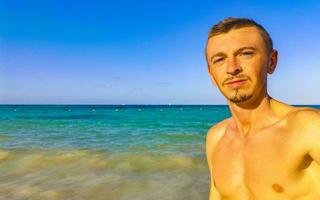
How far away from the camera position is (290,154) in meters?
1.94

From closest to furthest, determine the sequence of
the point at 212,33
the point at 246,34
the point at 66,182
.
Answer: the point at 246,34
the point at 212,33
the point at 66,182

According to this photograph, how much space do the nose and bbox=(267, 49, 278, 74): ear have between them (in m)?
0.23

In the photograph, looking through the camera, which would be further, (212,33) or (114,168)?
(114,168)

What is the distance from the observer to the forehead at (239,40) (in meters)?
2.08

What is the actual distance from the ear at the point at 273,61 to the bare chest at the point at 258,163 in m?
0.41

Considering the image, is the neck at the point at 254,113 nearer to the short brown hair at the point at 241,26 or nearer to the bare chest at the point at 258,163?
the bare chest at the point at 258,163

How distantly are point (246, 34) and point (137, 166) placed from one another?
16.2 ft

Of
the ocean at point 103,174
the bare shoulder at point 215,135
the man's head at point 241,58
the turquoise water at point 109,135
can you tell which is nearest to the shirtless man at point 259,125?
the man's head at point 241,58

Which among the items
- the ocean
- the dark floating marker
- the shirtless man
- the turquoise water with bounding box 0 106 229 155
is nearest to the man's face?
the shirtless man

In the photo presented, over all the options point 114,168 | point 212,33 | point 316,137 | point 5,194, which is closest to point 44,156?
point 114,168

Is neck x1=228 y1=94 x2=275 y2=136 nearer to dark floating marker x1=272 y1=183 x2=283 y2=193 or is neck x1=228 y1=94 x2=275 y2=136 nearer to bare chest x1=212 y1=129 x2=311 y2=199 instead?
bare chest x1=212 y1=129 x2=311 y2=199

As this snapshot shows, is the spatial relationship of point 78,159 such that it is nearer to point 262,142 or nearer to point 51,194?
point 51,194

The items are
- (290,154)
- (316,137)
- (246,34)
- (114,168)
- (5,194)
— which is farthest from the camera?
(114,168)

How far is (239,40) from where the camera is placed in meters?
2.09
